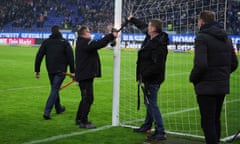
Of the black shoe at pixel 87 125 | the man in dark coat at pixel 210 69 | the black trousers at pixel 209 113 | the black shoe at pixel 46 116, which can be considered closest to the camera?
the man in dark coat at pixel 210 69

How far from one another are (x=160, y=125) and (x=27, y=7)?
47.3 meters

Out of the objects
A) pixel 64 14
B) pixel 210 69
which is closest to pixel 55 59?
pixel 210 69

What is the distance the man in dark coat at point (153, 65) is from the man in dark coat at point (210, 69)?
42.1 inches

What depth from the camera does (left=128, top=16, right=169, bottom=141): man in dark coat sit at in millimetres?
6395

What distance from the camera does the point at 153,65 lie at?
21.0 ft

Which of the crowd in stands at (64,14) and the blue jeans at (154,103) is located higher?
the crowd in stands at (64,14)

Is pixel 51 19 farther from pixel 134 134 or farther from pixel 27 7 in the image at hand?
pixel 134 134

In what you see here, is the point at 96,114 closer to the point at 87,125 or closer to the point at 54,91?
the point at 54,91

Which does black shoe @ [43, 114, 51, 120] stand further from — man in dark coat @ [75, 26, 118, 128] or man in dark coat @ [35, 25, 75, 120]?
man in dark coat @ [75, 26, 118, 128]

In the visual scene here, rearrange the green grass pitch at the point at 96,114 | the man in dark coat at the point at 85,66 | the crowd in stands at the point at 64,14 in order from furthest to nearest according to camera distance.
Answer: the crowd in stands at the point at 64,14
the man in dark coat at the point at 85,66
the green grass pitch at the point at 96,114

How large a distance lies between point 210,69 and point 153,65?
1.27m

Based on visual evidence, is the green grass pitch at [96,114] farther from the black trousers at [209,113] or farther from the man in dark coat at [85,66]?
the black trousers at [209,113]

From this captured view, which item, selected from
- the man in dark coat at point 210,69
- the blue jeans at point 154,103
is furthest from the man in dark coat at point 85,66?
the man in dark coat at point 210,69

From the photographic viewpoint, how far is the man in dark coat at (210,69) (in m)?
5.26
